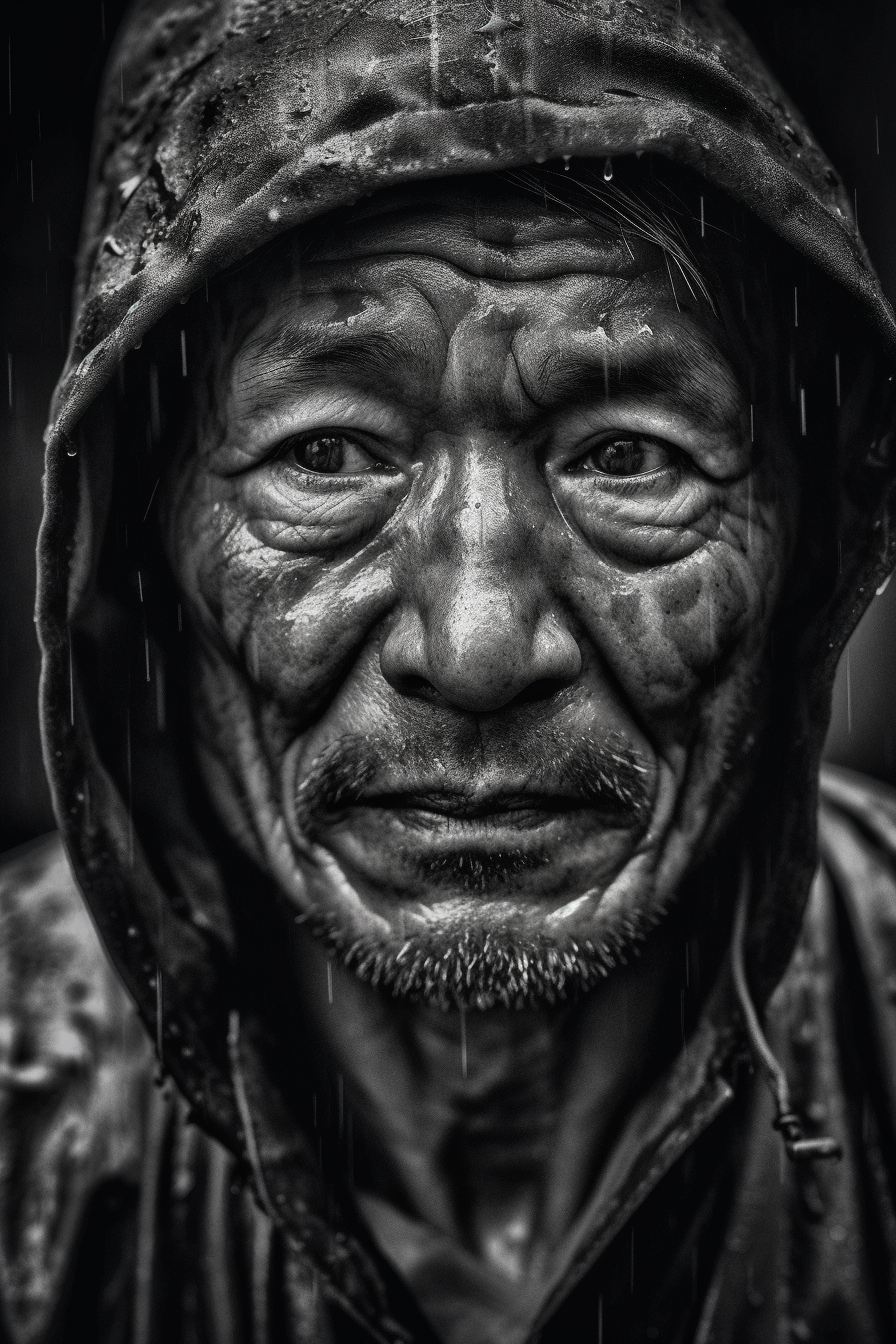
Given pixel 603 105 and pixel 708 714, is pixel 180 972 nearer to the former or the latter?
pixel 708 714

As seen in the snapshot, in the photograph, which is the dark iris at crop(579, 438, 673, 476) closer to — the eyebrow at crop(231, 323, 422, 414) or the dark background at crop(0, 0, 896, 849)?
the eyebrow at crop(231, 323, 422, 414)

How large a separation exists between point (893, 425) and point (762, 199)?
0.47 meters

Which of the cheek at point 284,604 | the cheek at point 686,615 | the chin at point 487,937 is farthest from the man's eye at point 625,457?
the chin at point 487,937

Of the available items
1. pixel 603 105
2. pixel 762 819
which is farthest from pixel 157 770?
pixel 603 105

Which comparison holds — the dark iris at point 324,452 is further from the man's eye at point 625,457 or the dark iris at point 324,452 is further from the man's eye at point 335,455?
the man's eye at point 625,457

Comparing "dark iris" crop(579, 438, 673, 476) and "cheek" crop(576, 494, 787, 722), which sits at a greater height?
"dark iris" crop(579, 438, 673, 476)

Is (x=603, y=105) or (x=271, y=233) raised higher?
(x=603, y=105)

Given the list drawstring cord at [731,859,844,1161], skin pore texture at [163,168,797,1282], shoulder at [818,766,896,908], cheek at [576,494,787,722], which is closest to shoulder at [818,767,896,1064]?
shoulder at [818,766,896,908]

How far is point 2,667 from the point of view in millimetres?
3682

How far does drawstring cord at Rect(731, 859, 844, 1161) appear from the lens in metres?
1.79

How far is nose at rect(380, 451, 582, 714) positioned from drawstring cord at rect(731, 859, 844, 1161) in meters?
0.62

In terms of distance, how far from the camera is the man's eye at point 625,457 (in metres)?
1.88

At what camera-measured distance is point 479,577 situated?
1.73 meters

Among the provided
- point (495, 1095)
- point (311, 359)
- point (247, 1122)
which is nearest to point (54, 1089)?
point (247, 1122)
